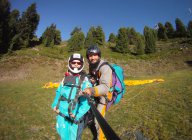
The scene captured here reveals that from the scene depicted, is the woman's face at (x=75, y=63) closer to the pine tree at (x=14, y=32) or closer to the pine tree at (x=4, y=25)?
the pine tree at (x=4, y=25)

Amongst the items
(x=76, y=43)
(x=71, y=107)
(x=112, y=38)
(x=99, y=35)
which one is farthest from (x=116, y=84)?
(x=112, y=38)

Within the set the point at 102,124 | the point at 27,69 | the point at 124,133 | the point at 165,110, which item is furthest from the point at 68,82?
the point at 27,69

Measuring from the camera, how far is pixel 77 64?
4.11 meters

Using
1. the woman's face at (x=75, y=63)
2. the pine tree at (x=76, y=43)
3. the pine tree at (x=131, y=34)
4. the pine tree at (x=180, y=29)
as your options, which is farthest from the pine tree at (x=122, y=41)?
the woman's face at (x=75, y=63)

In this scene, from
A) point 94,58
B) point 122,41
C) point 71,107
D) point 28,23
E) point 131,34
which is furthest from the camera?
point 131,34

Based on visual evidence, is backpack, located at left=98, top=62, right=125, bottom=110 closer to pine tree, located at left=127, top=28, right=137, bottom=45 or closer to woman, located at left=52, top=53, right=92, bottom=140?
woman, located at left=52, top=53, right=92, bottom=140

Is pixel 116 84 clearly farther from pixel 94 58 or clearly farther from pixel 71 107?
pixel 71 107

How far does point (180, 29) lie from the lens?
92750 mm

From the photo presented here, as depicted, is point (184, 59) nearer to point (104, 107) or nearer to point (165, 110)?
point (165, 110)

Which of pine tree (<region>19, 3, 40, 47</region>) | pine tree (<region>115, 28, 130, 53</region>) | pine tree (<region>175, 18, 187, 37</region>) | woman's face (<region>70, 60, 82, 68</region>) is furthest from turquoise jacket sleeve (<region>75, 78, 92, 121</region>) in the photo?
pine tree (<region>175, 18, 187, 37</region>)

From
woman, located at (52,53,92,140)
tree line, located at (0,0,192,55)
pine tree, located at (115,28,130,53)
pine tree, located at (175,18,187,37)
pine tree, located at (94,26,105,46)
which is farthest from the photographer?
pine tree, located at (175,18,187,37)

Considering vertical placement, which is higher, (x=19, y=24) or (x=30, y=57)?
(x=19, y=24)

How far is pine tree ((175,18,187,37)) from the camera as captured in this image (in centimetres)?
9069

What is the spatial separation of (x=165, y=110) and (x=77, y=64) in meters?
6.67
